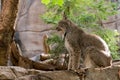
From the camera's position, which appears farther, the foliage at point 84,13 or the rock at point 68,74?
the foliage at point 84,13

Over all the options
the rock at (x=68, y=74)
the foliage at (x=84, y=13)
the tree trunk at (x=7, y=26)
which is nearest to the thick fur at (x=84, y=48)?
the rock at (x=68, y=74)

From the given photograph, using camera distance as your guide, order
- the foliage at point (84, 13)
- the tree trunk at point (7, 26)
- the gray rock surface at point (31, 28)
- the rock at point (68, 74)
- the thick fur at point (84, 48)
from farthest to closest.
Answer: the gray rock surface at point (31, 28) < the foliage at point (84, 13) < the tree trunk at point (7, 26) < the thick fur at point (84, 48) < the rock at point (68, 74)

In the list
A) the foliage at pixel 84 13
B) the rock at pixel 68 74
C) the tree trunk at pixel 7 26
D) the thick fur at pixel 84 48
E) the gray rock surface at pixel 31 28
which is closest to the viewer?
the rock at pixel 68 74

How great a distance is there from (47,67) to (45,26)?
25.4 ft

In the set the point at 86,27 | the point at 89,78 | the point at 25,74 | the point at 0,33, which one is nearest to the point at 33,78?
the point at 25,74

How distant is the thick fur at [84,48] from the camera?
5531 millimetres

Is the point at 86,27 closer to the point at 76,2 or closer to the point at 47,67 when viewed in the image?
the point at 76,2

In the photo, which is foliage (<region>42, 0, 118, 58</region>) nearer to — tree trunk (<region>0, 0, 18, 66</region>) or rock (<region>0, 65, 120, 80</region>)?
tree trunk (<region>0, 0, 18, 66</region>)

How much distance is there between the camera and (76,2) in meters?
7.98

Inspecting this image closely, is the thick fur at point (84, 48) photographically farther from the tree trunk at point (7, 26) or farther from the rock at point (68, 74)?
the tree trunk at point (7, 26)

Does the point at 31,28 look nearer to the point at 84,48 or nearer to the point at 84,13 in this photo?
the point at 84,13

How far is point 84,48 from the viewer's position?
5.83m

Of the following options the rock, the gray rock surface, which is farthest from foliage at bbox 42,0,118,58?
the gray rock surface

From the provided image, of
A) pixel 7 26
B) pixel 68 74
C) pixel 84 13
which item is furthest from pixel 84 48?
pixel 84 13
